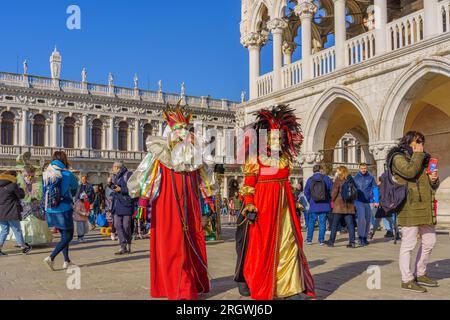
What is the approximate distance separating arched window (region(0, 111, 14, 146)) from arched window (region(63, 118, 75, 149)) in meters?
3.63

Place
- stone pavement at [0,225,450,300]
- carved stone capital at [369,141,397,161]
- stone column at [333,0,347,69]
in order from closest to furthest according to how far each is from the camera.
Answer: stone pavement at [0,225,450,300], carved stone capital at [369,141,397,161], stone column at [333,0,347,69]

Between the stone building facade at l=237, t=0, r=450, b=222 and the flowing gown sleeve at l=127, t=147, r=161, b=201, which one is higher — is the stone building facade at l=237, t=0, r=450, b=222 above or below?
above

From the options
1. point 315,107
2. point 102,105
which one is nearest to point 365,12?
point 315,107

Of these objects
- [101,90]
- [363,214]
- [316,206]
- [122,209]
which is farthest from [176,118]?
[101,90]

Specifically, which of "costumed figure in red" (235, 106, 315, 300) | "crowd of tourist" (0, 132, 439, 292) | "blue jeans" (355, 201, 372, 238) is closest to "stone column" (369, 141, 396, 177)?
"crowd of tourist" (0, 132, 439, 292)

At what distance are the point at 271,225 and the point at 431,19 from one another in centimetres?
795

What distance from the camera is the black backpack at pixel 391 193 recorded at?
502 centimetres

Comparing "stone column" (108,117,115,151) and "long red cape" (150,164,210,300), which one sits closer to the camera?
"long red cape" (150,164,210,300)

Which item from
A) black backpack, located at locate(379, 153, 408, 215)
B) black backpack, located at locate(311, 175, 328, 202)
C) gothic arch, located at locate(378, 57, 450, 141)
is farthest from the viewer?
gothic arch, located at locate(378, 57, 450, 141)

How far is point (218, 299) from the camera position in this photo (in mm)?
4680

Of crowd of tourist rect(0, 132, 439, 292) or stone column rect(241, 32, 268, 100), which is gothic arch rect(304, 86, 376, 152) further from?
stone column rect(241, 32, 268, 100)

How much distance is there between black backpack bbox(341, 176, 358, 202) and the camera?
9.17 meters
